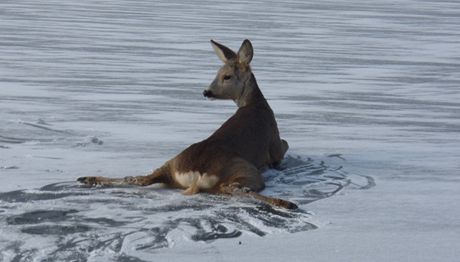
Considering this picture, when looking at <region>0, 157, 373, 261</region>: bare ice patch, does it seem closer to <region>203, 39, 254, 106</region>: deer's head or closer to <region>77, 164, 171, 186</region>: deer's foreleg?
<region>77, 164, 171, 186</region>: deer's foreleg

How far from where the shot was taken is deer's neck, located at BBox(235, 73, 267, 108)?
778 centimetres

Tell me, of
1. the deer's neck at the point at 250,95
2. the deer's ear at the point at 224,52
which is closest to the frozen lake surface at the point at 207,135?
the deer's neck at the point at 250,95

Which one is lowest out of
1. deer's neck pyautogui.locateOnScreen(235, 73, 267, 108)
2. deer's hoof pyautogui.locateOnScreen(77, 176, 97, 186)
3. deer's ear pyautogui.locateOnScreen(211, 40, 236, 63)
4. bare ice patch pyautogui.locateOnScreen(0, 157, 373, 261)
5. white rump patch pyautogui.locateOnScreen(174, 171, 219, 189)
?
bare ice patch pyautogui.locateOnScreen(0, 157, 373, 261)

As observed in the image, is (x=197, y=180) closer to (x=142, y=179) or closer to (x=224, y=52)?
(x=142, y=179)

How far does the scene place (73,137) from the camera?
8.23 meters

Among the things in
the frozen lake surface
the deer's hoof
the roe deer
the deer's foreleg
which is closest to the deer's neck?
the roe deer

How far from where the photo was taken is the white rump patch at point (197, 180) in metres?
6.22

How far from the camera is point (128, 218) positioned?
5.49 meters

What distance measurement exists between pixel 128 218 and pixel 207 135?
10.4 feet

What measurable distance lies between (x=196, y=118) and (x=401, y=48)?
375 inches

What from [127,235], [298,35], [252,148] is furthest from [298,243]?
[298,35]

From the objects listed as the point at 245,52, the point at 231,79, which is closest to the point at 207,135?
the point at 231,79

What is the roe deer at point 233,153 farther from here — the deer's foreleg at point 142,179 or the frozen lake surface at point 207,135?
the frozen lake surface at point 207,135

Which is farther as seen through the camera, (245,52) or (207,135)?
(207,135)
